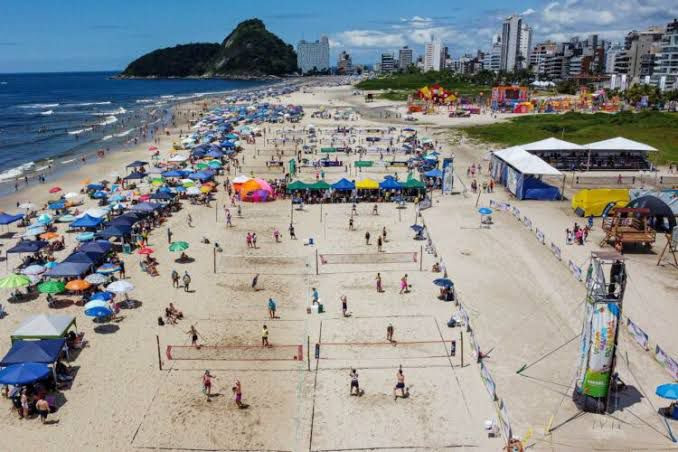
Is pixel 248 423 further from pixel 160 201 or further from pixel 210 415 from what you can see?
pixel 160 201

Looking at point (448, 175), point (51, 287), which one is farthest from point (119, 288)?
point (448, 175)

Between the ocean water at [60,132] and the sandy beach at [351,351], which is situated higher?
the ocean water at [60,132]

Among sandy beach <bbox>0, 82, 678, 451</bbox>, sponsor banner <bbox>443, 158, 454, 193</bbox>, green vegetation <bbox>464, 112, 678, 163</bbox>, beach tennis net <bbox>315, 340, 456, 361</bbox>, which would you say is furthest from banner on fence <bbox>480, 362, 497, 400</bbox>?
green vegetation <bbox>464, 112, 678, 163</bbox>

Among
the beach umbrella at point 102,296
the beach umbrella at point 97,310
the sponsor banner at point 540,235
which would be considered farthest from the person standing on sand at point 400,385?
the sponsor banner at point 540,235

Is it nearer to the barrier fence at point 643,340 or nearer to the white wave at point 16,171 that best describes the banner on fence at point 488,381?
the barrier fence at point 643,340

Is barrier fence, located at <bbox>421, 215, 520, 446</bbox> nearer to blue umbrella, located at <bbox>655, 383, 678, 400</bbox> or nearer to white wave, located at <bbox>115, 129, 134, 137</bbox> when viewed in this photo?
blue umbrella, located at <bbox>655, 383, 678, 400</bbox>

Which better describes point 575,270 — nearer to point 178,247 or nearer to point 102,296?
point 178,247
